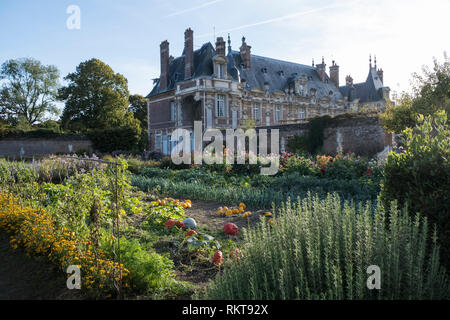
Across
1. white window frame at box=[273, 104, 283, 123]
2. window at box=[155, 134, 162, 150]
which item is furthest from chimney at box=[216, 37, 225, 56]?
window at box=[155, 134, 162, 150]

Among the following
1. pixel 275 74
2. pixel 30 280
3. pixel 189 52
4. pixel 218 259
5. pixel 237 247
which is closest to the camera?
pixel 30 280

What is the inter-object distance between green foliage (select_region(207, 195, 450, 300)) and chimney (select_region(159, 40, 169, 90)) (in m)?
29.7

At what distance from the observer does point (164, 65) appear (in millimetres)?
30766

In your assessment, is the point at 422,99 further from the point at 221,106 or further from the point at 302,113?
the point at 302,113

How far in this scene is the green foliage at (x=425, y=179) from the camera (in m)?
2.70

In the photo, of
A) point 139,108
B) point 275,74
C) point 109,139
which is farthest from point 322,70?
point 109,139

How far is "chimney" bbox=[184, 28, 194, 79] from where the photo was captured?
91.6ft

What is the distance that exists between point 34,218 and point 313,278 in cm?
376

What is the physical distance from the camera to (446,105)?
1497 cm

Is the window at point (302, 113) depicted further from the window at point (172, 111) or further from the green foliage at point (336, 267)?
the green foliage at point (336, 267)

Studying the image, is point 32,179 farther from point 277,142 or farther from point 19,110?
point 19,110

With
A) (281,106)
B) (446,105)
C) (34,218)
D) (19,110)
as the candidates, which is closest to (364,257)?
(34,218)

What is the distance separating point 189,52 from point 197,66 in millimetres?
1298
